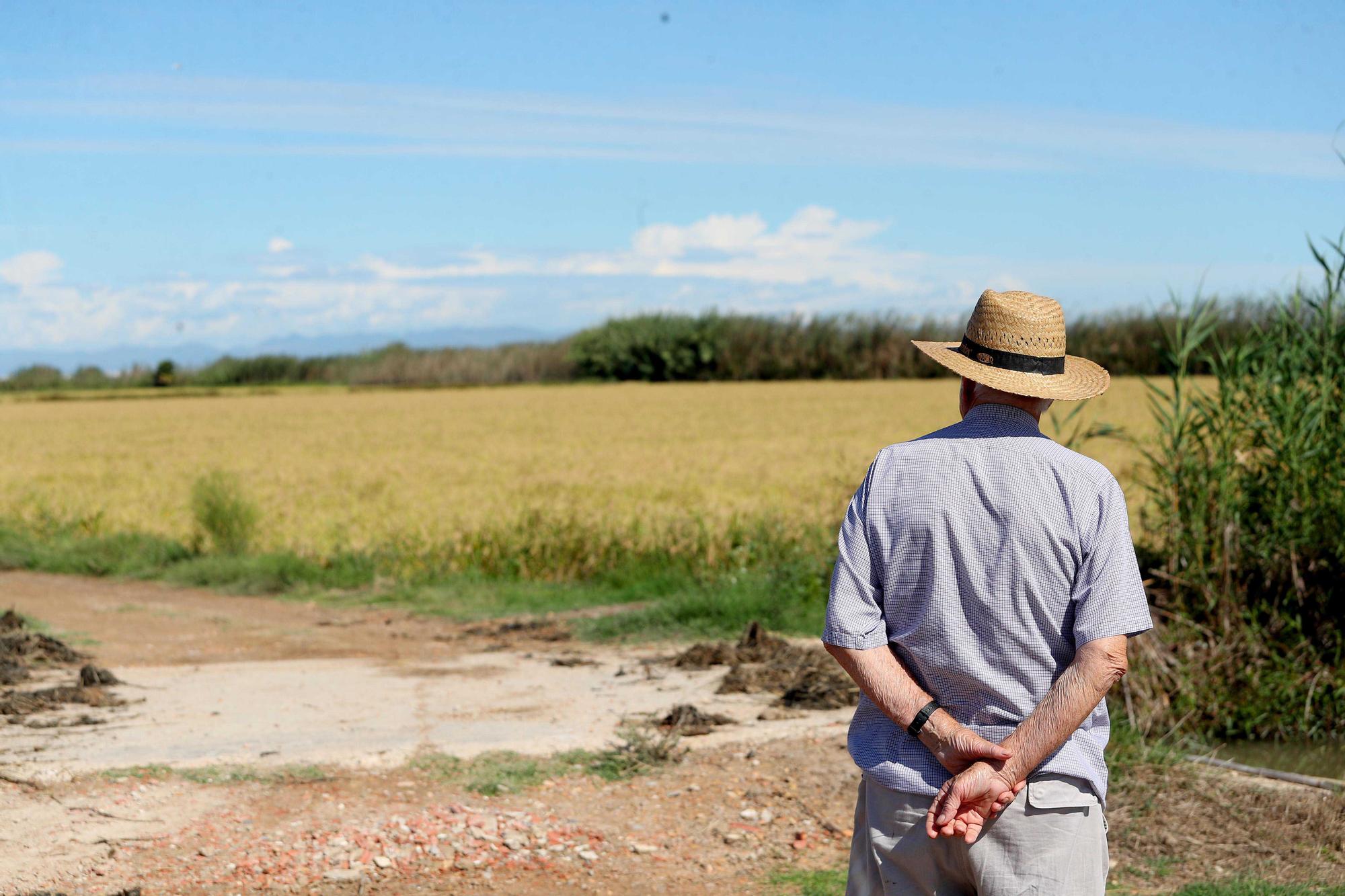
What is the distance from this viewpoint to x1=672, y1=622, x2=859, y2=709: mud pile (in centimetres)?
716

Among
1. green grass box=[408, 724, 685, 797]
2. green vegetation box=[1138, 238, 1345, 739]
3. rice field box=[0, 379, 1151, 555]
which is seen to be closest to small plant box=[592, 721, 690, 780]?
green grass box=[408, 724, 685, 797]

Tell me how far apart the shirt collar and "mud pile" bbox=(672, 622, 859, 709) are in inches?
182

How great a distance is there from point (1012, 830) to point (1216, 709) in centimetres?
558

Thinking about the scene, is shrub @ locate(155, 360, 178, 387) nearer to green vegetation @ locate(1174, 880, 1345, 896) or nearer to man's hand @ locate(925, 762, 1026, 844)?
green vegetation @ locate(1174, 880, 1345, 896)

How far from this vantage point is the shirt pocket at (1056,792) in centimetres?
252

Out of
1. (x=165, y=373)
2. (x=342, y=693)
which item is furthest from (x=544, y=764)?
(x=165, y=373)

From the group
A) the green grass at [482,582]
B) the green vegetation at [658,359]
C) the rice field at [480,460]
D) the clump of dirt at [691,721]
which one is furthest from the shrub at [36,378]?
the clump of dirt at [691,721]

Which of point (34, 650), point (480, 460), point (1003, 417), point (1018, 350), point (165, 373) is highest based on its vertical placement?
point (165, 373)

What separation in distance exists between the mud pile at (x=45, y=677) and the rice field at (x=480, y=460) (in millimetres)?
4641

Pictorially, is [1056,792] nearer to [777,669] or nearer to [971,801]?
[971,801]

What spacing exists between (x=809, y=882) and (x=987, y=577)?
2.68 metres

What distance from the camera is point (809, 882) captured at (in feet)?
15.8

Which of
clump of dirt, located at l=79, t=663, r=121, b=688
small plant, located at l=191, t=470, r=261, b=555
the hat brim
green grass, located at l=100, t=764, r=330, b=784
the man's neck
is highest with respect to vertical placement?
the hat brim

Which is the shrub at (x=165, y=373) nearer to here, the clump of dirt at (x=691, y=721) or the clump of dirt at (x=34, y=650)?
the clump of dirt at (x=34, y=650)
